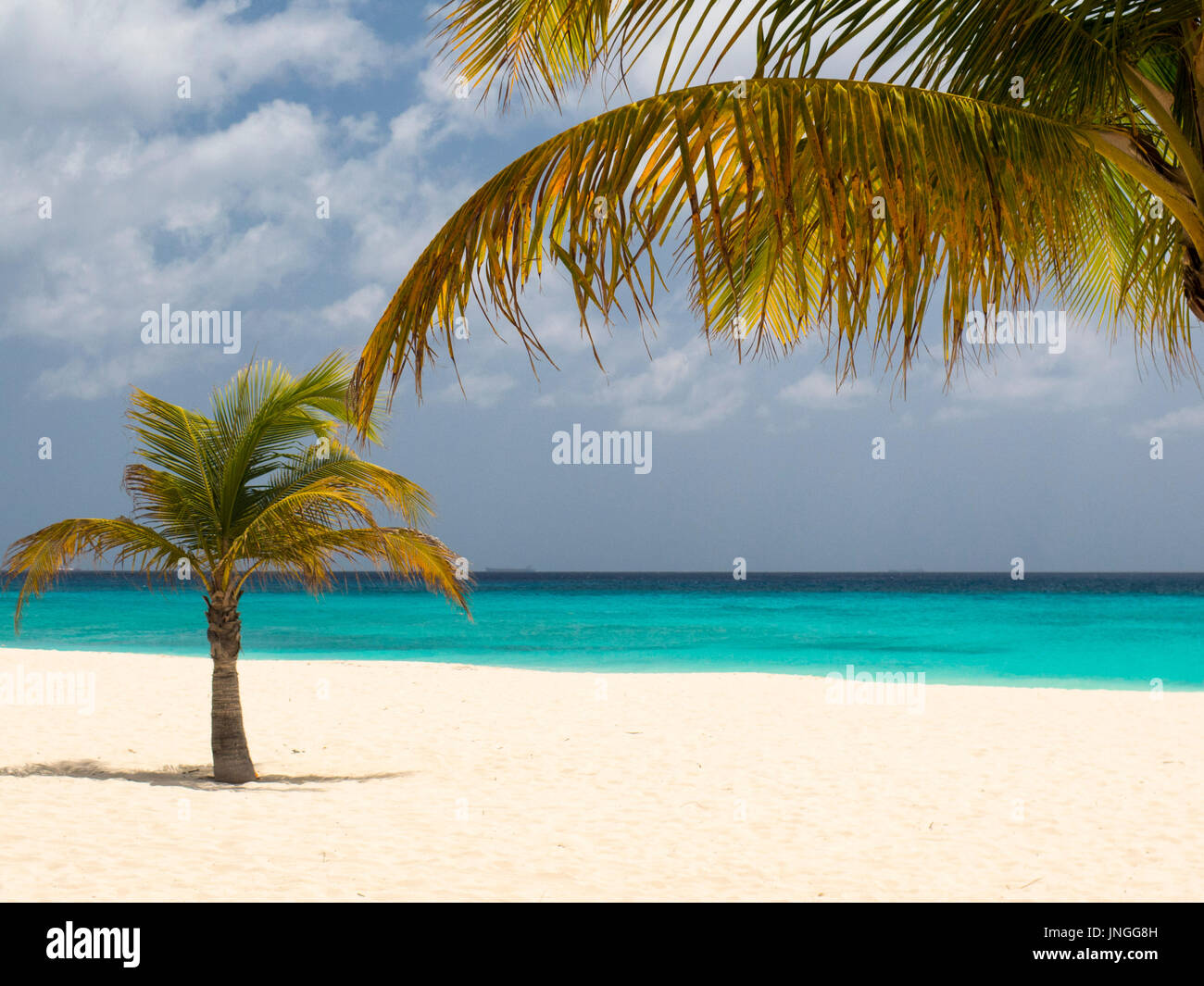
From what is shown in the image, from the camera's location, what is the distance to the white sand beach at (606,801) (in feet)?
17.2

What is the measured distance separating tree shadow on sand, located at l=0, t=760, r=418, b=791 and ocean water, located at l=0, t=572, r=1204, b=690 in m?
1.76

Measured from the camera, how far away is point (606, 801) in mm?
7480

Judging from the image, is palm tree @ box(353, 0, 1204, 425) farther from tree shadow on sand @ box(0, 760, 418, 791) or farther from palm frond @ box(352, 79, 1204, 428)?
tree shadow on sand @ box(0, 760, 418, 791)

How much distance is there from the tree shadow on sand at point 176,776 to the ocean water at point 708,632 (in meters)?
1.76

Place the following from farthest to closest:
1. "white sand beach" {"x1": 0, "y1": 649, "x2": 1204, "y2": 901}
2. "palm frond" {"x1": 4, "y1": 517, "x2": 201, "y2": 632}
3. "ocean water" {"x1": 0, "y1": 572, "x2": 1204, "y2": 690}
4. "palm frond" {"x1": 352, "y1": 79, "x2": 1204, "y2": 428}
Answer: "ocean water" {"x1": 0, "y1": 572, "x2": 1204, "y2": 690} < "palm frond" {"x1": 4, "y1": 517, "x2": 201, "y2": 632} < "white sand beach" {"x1": 0, "y1": 649, "x2": 1204, "y2": 901} < "palm frond" {"x1": 352, "y1": 79, "x2": 1204, "y2": 428}

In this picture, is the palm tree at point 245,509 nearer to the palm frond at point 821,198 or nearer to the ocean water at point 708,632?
the ocean water at point 708,632


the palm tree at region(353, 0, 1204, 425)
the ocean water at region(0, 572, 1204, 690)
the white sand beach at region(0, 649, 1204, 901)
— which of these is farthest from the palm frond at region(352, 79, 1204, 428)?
the ocean water at region(0, 572, 1204, 690)

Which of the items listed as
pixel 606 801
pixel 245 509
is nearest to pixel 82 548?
pixel 245 509

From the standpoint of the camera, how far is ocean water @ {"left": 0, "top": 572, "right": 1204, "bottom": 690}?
26.3 metres

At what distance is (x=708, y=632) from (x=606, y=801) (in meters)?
30.0

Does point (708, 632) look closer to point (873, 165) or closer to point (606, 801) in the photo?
point (606, 801)

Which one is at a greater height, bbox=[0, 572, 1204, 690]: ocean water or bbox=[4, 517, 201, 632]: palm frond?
bbox=[4, 517, 201, 632]: palm frond
